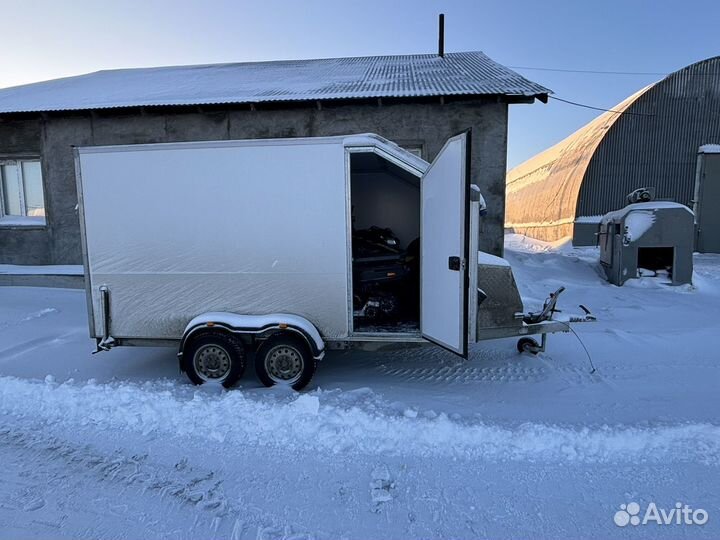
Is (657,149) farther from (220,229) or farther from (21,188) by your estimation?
(21,188)

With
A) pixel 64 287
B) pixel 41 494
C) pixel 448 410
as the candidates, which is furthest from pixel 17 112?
pixel 448 410

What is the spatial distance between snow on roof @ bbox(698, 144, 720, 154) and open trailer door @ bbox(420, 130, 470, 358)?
620 inches

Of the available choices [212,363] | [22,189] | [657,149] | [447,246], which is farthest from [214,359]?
[657,149]

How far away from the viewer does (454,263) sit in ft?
12.3

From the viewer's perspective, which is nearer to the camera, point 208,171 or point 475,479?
point 475,479

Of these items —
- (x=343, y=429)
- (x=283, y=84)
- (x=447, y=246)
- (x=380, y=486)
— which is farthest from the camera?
(x=283, y=84)

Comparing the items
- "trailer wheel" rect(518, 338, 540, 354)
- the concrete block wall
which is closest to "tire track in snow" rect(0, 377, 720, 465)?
"trailer wheel" rect(518, 338, 540, 354)

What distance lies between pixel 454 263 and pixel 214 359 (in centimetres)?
275

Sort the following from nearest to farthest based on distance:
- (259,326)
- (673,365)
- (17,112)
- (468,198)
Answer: (468,198) → (259,326) → (673,365) → (17,112)

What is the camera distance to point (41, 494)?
270 centimetres

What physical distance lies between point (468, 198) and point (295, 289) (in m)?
2.00

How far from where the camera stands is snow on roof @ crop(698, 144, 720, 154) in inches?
568

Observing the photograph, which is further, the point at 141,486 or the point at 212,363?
the point at 212,363

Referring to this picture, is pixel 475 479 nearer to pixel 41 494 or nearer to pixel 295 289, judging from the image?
pixel 295 289
